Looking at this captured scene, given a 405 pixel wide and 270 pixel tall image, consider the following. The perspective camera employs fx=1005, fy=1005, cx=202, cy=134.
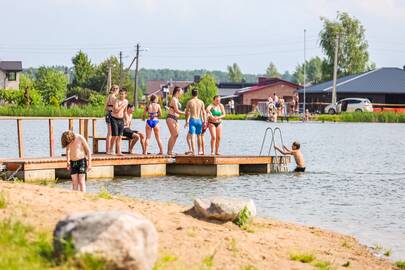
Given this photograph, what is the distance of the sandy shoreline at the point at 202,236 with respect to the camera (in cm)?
1146

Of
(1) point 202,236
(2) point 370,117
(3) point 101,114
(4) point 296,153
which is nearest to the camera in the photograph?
(1) point 202,236

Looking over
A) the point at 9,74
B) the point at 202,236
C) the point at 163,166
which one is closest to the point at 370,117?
the point at 9,74

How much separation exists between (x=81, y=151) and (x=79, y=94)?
108356mm

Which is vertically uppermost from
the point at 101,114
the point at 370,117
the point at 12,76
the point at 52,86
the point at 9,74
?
the point at 9,74

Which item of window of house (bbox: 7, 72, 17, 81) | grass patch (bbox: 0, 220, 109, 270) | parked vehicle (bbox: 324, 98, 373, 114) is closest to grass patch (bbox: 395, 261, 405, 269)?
grass patch (bbox: 0, 220, 109, 270)

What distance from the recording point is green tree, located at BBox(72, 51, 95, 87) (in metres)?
132

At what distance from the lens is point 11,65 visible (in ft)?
377

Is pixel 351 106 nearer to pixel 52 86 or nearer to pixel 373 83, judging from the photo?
pixel 373 83

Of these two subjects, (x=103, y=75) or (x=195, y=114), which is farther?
(x=103, y=75)

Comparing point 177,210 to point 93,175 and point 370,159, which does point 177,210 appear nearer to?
point 93,175

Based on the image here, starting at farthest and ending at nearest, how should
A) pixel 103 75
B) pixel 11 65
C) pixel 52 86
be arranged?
pixel 103 75
pixel 52 86
pixel 11 65

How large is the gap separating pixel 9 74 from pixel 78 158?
99.9 m

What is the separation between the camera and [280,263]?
12.4m

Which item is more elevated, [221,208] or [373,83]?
[373,83]
